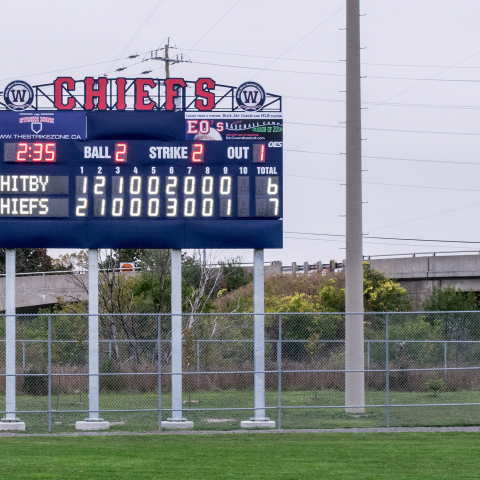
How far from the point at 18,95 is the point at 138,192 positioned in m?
3.18

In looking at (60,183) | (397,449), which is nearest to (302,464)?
(397,449)

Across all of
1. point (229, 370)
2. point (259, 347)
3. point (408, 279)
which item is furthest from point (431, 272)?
point (259, 347)

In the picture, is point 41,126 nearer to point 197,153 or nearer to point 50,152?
point 50,152

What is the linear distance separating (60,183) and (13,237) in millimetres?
1390

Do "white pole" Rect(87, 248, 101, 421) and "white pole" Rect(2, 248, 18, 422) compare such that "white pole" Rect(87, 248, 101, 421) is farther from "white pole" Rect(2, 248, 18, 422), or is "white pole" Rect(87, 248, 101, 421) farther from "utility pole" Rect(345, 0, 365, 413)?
"utility pole" Rect(345, 0, 365, 413)

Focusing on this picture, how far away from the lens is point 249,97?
16594 millimetres

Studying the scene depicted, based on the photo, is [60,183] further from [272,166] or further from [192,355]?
[192,355]

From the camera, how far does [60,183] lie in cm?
1599

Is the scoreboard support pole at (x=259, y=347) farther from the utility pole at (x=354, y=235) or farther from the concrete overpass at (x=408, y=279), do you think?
the concrete overpass at (x=408, y=279)

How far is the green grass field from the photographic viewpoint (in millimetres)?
17078

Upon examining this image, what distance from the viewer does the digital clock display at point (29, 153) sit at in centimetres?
1605

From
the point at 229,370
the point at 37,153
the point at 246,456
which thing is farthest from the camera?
the point at 229,370

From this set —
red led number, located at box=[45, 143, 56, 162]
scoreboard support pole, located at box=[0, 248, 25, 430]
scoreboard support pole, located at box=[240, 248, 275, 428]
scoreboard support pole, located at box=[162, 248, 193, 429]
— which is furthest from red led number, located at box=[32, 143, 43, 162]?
scoreboard support pole, located at box=[240, 248, 275, 428]

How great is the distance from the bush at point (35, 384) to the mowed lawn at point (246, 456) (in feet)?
28.8
